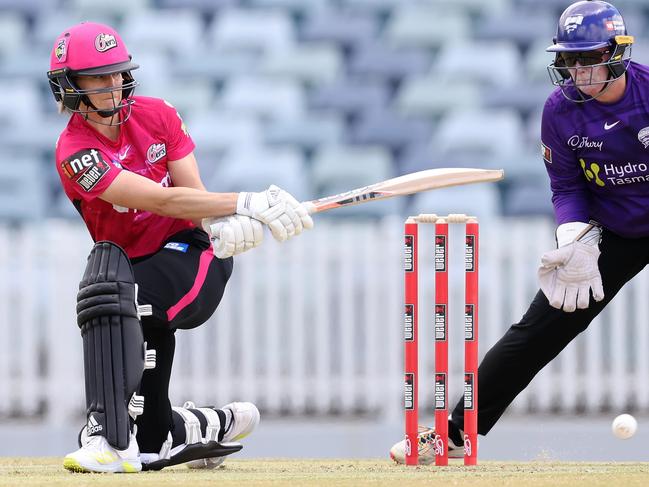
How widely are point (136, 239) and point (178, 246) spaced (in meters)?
0.12

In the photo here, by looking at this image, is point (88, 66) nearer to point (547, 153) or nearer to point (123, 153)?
point (123, 153)

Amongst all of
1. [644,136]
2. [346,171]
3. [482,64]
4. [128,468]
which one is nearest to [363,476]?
[128,468]

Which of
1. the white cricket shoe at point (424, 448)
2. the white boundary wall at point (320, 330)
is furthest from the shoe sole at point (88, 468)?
the white boundary wall at point (320, 330)

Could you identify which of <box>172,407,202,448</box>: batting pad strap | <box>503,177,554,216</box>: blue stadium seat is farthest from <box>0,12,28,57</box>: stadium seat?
<box>172,407,202,448</box>: batting pad strap

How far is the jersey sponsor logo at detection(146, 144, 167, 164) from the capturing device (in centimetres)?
358

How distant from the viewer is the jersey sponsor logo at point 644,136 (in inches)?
138

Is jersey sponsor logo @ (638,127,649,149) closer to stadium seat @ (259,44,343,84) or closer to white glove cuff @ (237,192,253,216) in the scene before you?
white glove cuff @ (237,192,253,216)

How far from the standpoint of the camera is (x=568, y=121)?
11.8 feet

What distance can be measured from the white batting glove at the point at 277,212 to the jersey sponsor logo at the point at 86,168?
370 millimetres

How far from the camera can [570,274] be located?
11.7 ft

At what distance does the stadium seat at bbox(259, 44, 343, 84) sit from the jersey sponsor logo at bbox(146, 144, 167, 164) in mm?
5635

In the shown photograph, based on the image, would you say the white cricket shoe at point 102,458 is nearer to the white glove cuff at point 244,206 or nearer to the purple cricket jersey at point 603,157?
the white glove cuff at point 244,206

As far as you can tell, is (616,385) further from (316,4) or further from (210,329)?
(316,4)

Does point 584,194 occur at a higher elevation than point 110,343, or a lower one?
higher
